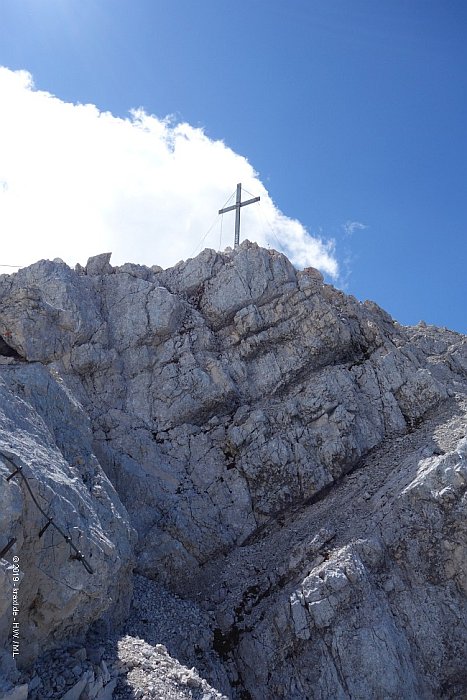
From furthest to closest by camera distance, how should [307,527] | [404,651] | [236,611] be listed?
[307,527], [236,611], [404,651]

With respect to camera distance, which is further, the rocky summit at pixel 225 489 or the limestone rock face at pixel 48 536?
the rocky summit at pixel 225 489

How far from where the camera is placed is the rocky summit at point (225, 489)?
1494cm

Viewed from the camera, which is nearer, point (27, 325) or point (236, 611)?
point (236, 611)

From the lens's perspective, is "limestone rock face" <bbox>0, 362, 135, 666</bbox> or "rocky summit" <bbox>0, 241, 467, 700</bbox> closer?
"limestone rock face" <bbox>0, 362, 135, 666</bbox>

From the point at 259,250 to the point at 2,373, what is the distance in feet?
58.1

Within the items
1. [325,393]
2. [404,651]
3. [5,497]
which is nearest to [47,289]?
[325,393]

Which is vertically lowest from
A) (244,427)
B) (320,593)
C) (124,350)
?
(320,593)

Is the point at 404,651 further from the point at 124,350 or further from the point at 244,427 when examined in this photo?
the point at 124,350

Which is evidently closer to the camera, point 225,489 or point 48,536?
point 48,536

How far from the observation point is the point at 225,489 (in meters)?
25.7

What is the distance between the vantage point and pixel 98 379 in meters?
28.1

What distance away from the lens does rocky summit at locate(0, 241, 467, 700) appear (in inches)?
588

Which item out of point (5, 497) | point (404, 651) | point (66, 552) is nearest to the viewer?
point (5, 497)

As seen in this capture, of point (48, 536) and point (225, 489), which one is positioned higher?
point (225, 489)
